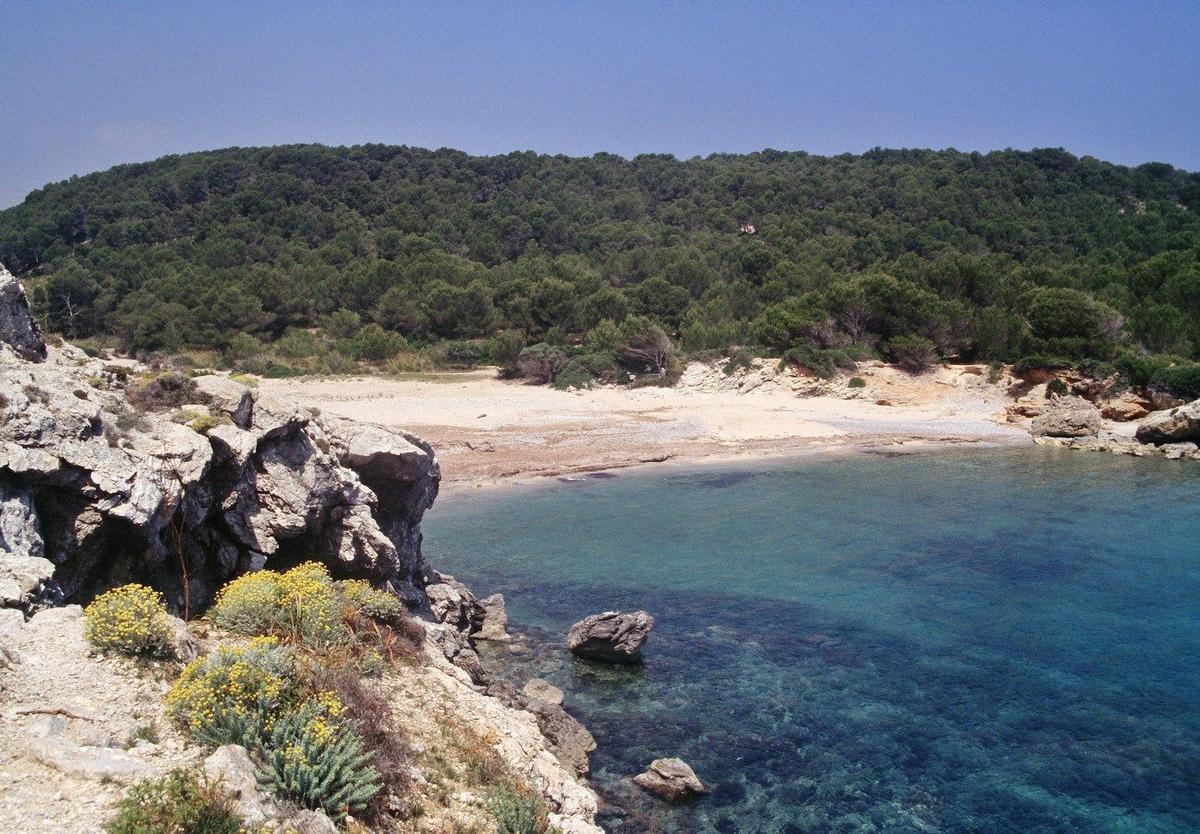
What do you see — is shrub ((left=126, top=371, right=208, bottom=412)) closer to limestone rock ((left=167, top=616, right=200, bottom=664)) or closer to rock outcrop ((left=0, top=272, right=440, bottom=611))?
rock outcrop ((left=0, top=272, right=440, bottom=611))

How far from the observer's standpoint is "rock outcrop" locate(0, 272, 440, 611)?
10.2 meters

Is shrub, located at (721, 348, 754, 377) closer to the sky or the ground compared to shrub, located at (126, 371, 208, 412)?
closer to the ground

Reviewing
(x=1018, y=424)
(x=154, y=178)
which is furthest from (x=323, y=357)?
(x=154, y=178)

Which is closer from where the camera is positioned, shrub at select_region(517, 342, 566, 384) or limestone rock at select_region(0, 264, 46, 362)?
limestone rock at select_region(0, 264, 46, 362)

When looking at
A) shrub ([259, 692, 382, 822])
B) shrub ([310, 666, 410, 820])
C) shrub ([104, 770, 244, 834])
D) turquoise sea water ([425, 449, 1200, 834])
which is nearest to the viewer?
shrub ([104, 770, 244, 834])

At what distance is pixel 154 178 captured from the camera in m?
106

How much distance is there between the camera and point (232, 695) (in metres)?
8.37

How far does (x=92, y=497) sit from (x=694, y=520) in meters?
19.8

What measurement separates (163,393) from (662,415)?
107 ft

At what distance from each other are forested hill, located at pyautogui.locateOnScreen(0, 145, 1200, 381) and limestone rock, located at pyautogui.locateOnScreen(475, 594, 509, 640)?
114 feet

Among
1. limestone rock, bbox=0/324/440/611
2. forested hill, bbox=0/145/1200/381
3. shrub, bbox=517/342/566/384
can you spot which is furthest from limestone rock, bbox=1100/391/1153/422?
limestone rock, bbox=0/324/440/611

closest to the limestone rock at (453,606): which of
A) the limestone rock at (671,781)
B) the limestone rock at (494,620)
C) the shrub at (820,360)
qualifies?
the limestone rock at (494,620)

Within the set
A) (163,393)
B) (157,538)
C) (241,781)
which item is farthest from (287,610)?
(163,393)

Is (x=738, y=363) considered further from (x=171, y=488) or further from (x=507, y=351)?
(x=171, y=488)
